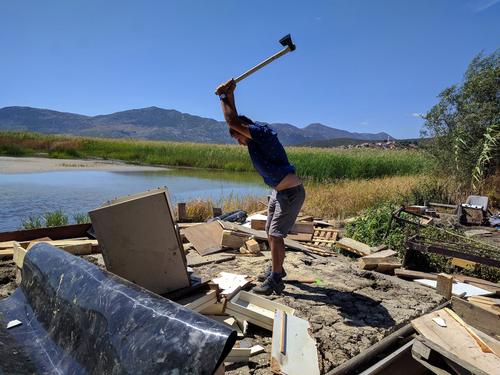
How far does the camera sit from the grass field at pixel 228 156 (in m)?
18.1

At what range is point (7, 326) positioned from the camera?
2430 millimetres

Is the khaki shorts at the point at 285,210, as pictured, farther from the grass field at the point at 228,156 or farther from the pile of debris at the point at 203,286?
the grass field at the point at 228,156

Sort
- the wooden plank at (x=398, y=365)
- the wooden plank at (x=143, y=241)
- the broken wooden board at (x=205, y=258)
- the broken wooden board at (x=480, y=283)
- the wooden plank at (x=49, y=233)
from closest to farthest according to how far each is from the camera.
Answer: the wooden plank at (x=398, y=365) < the wooden plank at (x=143, y=241) < the broken wooden board at (x=480, y=283) < the broken wooden board at (x=205, y=258) < the wooden plank at (x=49, y=233)

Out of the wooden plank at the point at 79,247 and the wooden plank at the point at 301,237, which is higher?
the wooden plank at the point at 79,247

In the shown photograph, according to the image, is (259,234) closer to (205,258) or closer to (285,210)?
(205,258)

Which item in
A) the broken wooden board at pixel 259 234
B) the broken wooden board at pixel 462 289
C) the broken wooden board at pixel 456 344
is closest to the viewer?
the broken wooden board at pixel 456 344

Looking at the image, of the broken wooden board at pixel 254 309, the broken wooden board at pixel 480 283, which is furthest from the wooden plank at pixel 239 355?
the broken wooden board at pixel 480 283

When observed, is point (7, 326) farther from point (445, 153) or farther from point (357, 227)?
point (445, 153)

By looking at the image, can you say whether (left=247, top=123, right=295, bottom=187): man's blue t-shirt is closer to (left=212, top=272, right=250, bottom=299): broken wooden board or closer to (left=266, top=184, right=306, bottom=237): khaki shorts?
(left=266, top=184, right=306, bottom=237): khaki shorts

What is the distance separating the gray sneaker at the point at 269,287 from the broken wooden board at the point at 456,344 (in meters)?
1.38

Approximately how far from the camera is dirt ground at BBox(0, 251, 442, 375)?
10.3ft

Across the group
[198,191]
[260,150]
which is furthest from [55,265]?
Result: [198,191]

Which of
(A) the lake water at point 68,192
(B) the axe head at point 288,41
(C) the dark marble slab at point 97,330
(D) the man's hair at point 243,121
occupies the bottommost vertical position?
(A) the lake water at point 68,192

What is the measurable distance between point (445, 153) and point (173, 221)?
10.7 m
